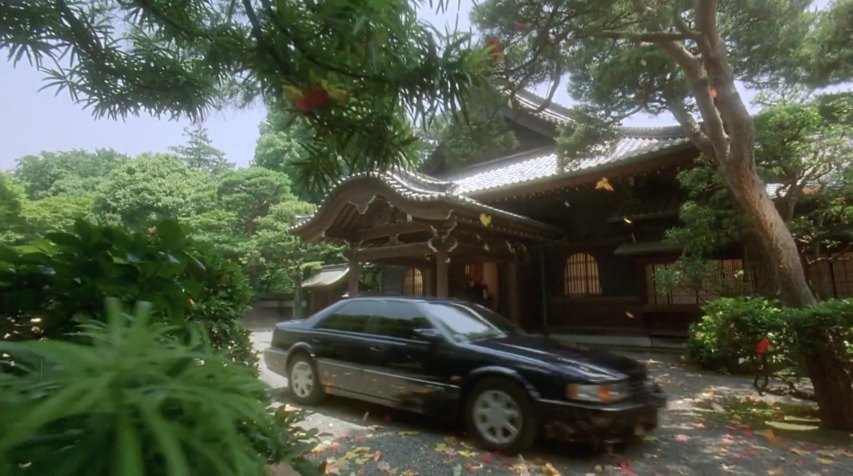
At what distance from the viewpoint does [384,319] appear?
555cm

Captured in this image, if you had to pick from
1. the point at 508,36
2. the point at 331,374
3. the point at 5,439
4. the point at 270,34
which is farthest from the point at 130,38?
the point at 508,36

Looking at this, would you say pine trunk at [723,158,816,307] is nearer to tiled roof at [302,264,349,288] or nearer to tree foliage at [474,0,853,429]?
tree foliage at [474,0,853,429]

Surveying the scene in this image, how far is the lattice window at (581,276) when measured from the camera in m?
11.1

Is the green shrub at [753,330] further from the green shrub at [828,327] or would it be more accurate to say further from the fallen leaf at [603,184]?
the fallen leaf at [603,184]

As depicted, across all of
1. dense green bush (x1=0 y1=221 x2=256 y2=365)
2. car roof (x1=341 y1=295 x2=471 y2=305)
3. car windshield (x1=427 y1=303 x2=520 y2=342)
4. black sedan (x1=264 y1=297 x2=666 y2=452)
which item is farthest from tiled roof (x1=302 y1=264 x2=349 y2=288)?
dense green bush (x1=0 y1=221 x2=256 y2=365)

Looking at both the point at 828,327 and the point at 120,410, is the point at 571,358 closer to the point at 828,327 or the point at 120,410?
the point at 828,327

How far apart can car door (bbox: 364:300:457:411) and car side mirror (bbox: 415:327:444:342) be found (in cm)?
1

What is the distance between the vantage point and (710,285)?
7777 millimetres

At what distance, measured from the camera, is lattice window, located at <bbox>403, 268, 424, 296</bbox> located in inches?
598

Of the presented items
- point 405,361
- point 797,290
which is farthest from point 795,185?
point 405,361

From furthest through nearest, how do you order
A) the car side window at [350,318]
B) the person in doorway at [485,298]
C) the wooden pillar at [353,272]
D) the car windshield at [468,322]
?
the person in doorway at [485,298] < the wooden pillar at [353,272] < the car side window at [350,318] < the car windshield at [468,322]

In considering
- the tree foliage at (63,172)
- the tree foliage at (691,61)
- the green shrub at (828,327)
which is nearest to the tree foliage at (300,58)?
the tree foliage at (691,61)

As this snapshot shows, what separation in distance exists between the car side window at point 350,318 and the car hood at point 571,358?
1579 mm

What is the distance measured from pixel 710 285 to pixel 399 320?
545 centimetres
